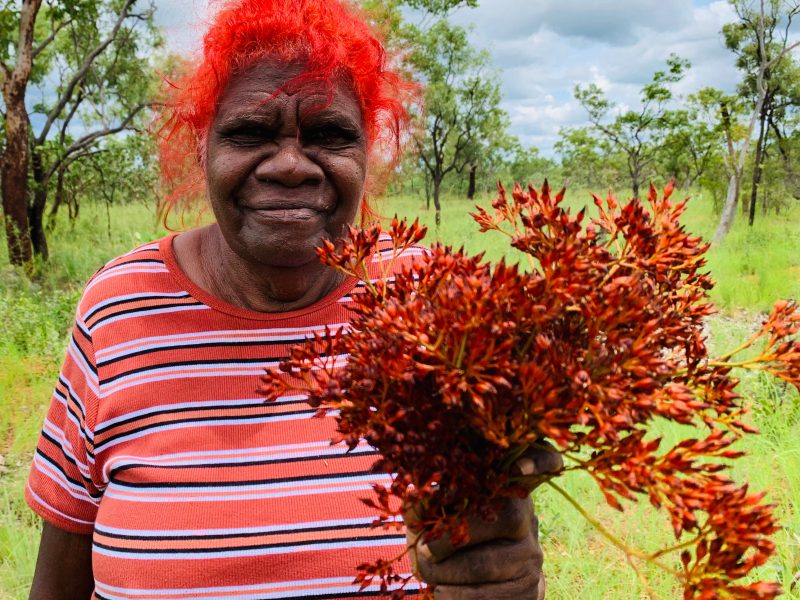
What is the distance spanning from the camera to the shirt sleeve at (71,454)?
1.78 m

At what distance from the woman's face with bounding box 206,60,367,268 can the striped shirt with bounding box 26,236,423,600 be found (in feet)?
0.78

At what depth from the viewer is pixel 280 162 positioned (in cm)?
164

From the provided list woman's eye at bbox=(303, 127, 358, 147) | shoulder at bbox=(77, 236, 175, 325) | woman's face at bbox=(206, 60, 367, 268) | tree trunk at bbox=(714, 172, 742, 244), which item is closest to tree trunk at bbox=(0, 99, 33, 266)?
shoulder at bbox=(77, 236, 175, 325)

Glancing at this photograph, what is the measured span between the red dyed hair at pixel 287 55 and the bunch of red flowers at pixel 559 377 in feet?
3.04

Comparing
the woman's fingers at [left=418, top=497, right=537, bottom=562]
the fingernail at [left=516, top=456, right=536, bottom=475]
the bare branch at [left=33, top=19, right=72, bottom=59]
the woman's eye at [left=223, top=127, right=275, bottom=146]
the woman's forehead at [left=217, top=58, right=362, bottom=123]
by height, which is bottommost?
the woman's fingers at [left=418, top=497, right=537, bottom=562]

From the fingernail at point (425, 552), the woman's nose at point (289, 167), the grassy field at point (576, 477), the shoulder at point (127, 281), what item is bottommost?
the grassy field at point (576, 477)

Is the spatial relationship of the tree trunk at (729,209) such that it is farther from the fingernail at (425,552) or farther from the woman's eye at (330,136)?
the fingernail at (425,552)

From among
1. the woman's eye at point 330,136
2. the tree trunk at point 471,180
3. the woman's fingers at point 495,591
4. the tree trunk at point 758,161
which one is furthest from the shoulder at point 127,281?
the tree trunk at point 471,180

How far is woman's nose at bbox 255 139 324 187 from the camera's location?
1.64 meters

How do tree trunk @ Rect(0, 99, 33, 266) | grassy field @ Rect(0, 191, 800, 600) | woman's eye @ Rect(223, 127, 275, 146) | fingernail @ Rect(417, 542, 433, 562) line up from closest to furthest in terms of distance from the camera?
fingernail @ Rect(417, 542, 433, 562) → woman's eye @ Rect(223, 127, 275, 146) → grassy field @ Rect(0, 191, 800, 600) → tree trunk @ Rect(0, 99, 33, 266)

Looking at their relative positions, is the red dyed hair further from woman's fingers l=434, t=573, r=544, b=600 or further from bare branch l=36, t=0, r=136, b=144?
bare branch l=36, t=0, r=136, b=144

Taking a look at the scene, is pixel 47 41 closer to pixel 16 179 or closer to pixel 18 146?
pixel 18 146

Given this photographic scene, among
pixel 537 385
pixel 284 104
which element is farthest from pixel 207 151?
pixel 537 385

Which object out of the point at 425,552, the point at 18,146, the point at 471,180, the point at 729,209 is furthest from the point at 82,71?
the point at 471,180
